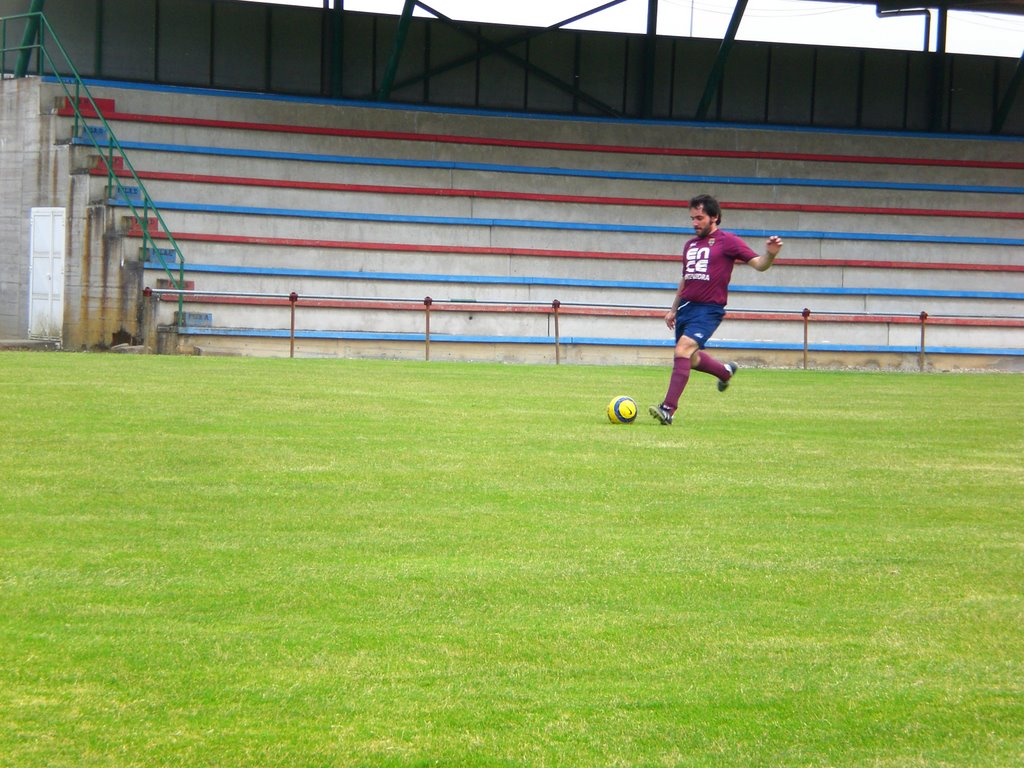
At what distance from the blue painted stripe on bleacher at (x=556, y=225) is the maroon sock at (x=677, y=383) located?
17.9 m

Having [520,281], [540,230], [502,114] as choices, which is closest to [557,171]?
[540,230]

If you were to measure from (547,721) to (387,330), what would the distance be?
25108mm

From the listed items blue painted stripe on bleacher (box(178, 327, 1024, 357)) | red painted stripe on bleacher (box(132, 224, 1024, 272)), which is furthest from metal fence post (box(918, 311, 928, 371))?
red painted stripe on bleacher (box(132, 224, 1024, 272))

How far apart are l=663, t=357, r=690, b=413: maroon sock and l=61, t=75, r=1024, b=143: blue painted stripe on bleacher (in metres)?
20.5

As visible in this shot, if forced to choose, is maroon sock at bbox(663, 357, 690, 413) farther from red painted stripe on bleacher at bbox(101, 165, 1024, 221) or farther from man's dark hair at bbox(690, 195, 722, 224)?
red painted stripe on bleacher at bbox(101, 165, 1024, 221)

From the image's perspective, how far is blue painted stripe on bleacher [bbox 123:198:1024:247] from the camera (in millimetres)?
28469

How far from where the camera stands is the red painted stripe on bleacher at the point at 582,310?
2752cm

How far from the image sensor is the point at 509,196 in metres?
30.3

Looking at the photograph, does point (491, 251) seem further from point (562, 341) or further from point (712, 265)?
point (712, 265)

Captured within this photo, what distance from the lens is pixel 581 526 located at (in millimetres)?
6574

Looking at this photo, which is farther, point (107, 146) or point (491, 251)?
point (491, 251)

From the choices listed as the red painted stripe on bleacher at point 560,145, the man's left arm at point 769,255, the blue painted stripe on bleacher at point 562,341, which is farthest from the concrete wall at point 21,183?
the man's left arm at point 769,255

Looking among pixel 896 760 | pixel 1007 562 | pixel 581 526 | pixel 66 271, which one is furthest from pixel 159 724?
pixel 66 271

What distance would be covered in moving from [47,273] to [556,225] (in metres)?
12.1
